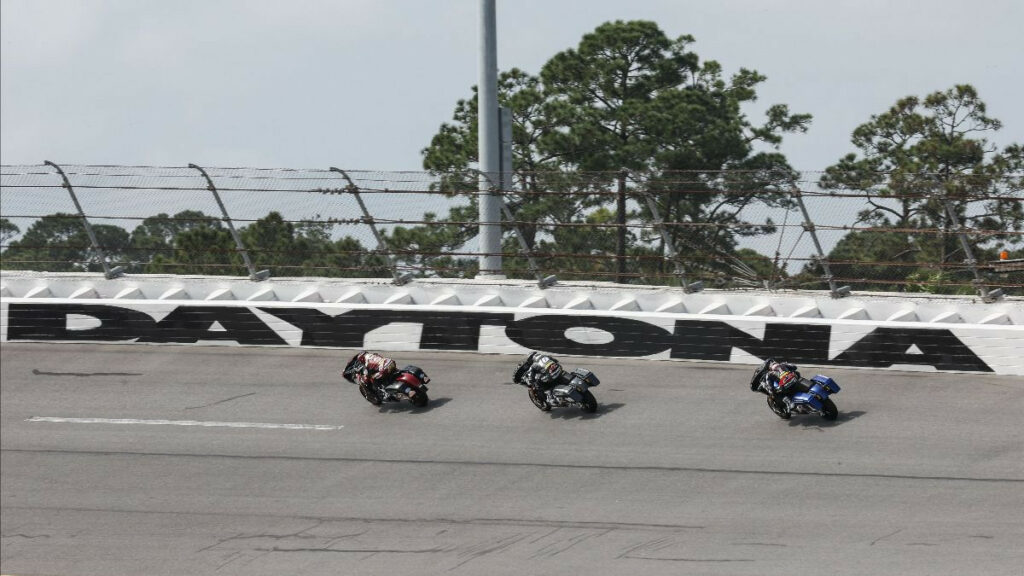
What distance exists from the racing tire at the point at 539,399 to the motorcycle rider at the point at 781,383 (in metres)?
2.63

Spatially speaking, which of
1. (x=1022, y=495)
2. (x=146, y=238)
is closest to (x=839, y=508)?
(x=1022, y=495)

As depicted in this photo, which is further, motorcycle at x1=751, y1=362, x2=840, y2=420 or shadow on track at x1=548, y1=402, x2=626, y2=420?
shadow on track at x1=548, y1=402, x2=626, y2=420

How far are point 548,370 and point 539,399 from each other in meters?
0.43

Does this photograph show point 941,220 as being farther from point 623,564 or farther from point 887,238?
point 623,564

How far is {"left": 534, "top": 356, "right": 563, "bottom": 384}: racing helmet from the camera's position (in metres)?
16.2

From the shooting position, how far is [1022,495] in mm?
13164

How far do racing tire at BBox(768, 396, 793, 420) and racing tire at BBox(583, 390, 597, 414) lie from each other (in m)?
2.21

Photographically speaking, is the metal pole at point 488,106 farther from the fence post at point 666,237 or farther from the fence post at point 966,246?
the fence post at point 966,246

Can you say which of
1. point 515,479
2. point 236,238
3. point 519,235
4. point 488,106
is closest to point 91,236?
point 236,238

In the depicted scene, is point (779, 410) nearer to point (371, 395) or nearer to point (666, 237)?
point (666, 237)

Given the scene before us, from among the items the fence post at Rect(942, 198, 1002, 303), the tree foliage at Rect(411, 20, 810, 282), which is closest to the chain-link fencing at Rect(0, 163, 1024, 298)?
the fence post at Rect(942, 198, 1002, 303)

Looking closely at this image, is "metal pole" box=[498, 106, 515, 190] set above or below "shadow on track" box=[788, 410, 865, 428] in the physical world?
above

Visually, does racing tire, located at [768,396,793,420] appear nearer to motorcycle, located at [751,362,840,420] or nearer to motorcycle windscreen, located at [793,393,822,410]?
motorcycle, located at [751,362,840,420]

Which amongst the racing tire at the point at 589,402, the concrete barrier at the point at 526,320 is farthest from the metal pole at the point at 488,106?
the racing tire at the point at 589,402
